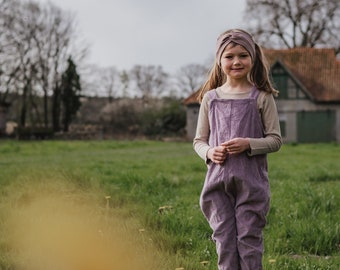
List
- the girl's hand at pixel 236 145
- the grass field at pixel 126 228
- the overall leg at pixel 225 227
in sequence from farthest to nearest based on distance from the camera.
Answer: the grass field at pixel 126 228 → the overall leg at pixel 225 227 → the girl's hand at pixel 236 145

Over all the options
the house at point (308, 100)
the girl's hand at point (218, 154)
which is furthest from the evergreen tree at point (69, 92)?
the girl's hand at point (218, 154)

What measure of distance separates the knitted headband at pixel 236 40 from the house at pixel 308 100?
29904 mm

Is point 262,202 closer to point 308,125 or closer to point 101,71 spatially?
point 308,125

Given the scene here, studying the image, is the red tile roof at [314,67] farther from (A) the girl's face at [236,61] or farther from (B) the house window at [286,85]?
(A) the girl's face at [236,61]

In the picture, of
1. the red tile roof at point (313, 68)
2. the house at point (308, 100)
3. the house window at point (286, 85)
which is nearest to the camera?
the house at point (308, 100)

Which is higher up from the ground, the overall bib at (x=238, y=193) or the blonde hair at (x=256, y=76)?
the blonde hair at (x=256, y=76)

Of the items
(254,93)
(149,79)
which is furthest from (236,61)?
(149,79)

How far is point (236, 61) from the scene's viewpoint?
2.78 m

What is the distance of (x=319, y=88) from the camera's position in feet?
110

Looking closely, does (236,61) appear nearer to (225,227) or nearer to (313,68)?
(225,227)

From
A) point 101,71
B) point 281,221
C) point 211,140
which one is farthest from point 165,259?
point 101,71

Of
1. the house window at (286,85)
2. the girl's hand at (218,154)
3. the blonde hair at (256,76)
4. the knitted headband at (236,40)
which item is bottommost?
the girl's hand at (218,154)

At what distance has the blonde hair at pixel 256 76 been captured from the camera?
2.87m

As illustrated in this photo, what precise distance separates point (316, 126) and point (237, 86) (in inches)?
1219
